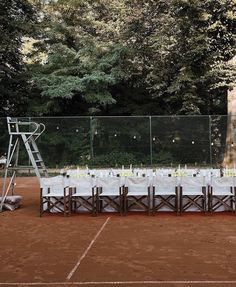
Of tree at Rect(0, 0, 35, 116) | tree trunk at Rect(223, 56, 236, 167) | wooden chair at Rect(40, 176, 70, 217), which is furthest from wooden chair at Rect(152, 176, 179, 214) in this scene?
tree at Rect(0, 0, 35, 116)

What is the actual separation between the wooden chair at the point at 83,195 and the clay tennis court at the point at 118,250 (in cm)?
41

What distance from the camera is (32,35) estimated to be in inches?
1087

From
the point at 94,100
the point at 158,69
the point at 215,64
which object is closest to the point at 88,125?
the point at 94,100

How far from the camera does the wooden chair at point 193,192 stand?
1024 cm

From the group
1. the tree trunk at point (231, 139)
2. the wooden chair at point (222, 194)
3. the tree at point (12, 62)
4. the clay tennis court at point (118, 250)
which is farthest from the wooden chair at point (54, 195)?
the tree at point (12, 62)

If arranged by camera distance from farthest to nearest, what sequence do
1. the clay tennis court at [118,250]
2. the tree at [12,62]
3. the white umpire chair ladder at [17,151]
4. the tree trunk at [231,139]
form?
1. the tree at [12,62]
2. the tree trunk at [231,139]
3. the white umpire chair ladder at [17,151]
4. the clay tennis court at [118,250]

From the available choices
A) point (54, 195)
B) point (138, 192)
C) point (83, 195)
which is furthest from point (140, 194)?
point (54, 195)

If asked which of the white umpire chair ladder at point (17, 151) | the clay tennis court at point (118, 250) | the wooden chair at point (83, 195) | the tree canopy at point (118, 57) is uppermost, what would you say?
the tree canopy at point (118, 57)

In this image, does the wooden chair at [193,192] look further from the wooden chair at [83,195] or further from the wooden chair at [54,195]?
the wooden chair at [54,195]

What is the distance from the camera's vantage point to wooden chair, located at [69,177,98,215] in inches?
409

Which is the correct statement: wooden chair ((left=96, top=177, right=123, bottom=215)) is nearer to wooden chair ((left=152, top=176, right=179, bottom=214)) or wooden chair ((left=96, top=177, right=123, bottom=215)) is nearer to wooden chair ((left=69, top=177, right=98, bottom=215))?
wooden chair ((left=69, top=177, right=98, bottom=215))

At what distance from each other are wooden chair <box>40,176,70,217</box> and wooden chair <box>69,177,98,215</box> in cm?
17

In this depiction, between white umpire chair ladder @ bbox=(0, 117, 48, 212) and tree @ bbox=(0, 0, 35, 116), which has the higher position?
tree @ bbox=(0, 0, 35, 116)

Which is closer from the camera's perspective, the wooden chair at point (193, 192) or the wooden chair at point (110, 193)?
the wooden chair at point (193, 192)
